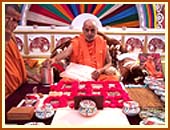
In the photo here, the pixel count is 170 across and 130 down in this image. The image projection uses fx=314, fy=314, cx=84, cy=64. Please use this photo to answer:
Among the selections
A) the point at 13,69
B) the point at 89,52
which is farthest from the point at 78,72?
the point at 13,69

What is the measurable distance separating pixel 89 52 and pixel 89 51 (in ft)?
0.04

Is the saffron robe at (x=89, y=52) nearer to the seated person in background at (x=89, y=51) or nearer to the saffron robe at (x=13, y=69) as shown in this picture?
the seated person in background at (x=89, y=51)

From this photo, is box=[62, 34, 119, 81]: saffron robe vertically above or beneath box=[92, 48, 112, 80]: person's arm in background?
above

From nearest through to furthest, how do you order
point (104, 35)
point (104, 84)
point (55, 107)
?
point (55, 107), point (104, 84), point (104, 35)

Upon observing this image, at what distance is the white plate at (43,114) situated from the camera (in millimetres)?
2686

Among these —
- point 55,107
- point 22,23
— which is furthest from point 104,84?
point 22,23

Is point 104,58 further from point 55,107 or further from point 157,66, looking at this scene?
point 55,107

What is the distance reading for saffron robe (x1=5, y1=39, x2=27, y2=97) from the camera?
3.47m

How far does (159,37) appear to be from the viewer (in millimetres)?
4617

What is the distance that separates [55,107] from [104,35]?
1761 millimetres

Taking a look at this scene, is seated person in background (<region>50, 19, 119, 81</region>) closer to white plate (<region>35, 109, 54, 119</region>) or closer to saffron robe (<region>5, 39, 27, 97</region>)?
saffron robe (<region>5, 39, 27, 97</region>)

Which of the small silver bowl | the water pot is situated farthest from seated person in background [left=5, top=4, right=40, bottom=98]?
the small silver bowl

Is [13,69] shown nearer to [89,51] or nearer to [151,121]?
[89,51]

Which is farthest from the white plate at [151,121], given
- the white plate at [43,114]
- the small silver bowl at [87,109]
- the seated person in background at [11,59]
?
the seated person in background at [11,59]
